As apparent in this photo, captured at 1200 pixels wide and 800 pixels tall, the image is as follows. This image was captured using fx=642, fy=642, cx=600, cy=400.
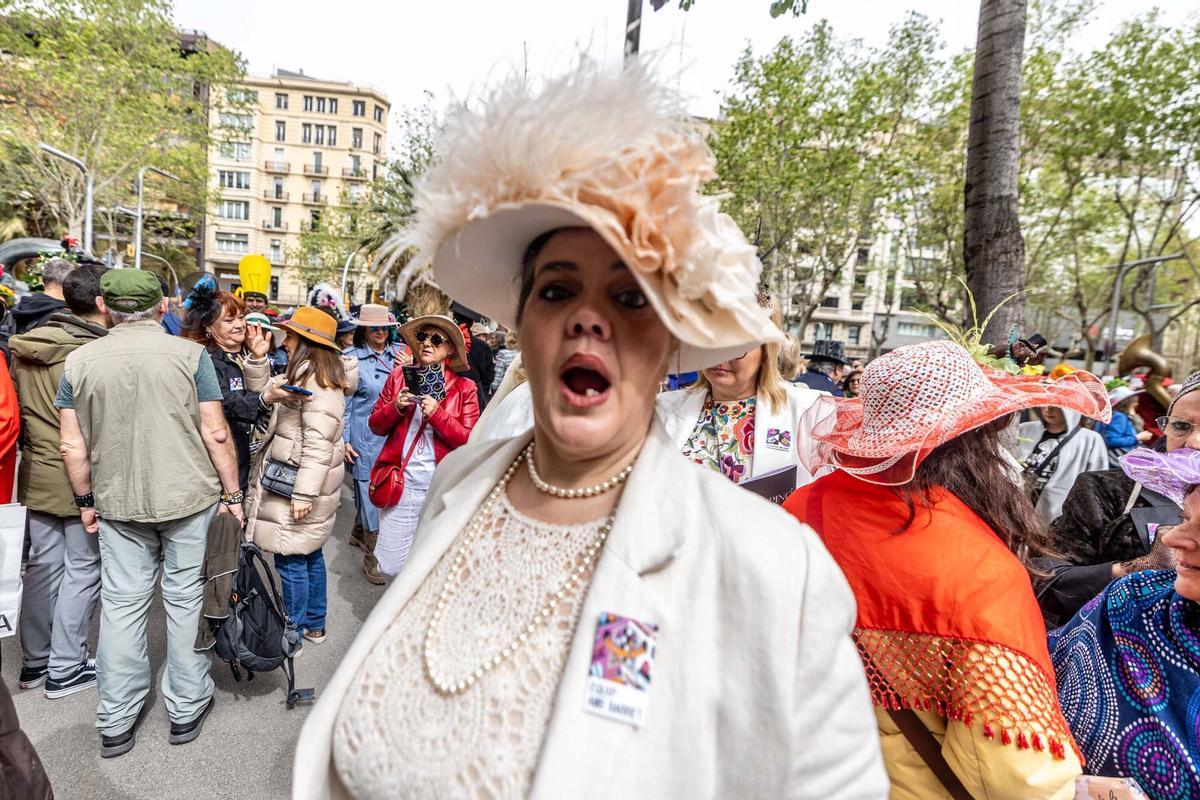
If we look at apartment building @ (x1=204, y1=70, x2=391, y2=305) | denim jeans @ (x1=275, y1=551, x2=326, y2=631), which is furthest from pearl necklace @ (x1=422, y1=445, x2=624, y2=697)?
apartment building @ (x1=204, y1=70, x2=391, y2=305)

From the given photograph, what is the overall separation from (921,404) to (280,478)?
11.3 ft

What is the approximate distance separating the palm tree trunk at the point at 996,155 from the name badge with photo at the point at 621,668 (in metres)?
4.33

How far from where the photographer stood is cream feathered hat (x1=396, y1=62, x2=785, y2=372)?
Answer: 98 centimetres

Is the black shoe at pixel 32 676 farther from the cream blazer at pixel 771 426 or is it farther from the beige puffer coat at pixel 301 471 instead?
the cream blazer at pixel 771 426

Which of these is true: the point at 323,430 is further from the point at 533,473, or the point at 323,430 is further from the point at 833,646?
the point at 833,646

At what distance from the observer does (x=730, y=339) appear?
107 cm

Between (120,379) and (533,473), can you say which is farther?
(120,379)

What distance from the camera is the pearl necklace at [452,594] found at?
3.54 ft

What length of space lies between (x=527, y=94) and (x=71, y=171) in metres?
27.0

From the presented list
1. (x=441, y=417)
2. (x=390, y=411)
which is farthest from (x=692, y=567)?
(x=390, y=411)

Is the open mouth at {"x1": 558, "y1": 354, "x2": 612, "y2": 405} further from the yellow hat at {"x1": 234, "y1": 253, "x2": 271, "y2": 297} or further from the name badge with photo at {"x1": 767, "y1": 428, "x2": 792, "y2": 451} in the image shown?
the yellow hat at {"x1": 234, "y1": 253, "x2": 271, "y2": 297}

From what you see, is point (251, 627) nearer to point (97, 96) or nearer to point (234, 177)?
point (97, 96)

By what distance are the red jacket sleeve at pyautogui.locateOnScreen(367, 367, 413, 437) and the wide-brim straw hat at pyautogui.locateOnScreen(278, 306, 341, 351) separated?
42cm

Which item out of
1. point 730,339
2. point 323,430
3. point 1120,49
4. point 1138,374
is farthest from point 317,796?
point 1120,49
